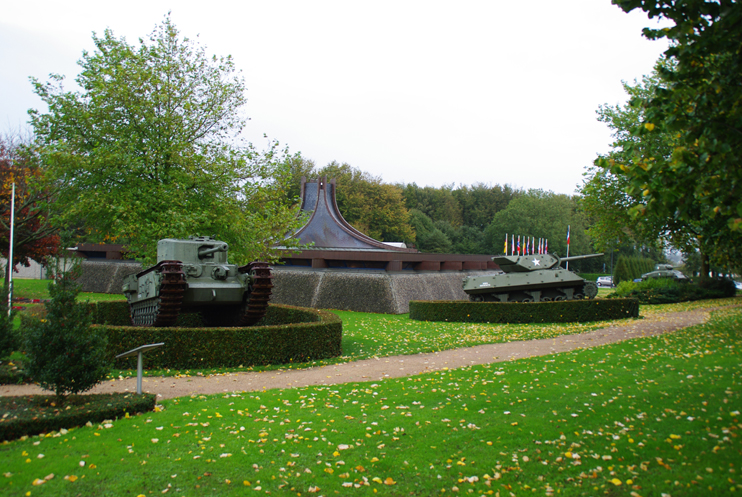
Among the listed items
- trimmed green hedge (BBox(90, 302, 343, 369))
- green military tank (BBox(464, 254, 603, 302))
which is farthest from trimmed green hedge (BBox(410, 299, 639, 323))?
trimmed green hedge (BBox(90, 302, 343, 369))

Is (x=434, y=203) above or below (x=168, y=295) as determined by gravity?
above

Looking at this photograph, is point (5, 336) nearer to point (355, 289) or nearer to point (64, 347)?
point (64, 347)

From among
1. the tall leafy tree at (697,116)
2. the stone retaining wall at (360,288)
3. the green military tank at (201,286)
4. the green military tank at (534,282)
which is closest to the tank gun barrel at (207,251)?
the green military tank at (201,286)

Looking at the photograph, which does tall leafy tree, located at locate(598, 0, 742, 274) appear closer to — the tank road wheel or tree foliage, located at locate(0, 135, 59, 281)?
the tank road wheel

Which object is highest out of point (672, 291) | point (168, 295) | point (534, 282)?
point (534, 282)

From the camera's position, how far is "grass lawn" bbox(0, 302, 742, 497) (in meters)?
5.07

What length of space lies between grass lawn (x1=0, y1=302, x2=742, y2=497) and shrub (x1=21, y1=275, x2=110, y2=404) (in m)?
0.95

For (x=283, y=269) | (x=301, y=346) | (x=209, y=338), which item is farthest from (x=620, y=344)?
(x=283, y=269)

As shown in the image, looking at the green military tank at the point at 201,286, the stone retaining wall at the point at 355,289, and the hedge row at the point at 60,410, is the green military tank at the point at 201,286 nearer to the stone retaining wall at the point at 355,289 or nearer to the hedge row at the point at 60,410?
the hedge row at the point at 60,410

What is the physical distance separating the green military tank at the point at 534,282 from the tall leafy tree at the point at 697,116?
18024 millimetres

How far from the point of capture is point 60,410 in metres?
6.95

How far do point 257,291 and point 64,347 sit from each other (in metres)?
6.42

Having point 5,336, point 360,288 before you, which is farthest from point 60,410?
point 360,288

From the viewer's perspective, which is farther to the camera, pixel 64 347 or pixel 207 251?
pixel 207 251
